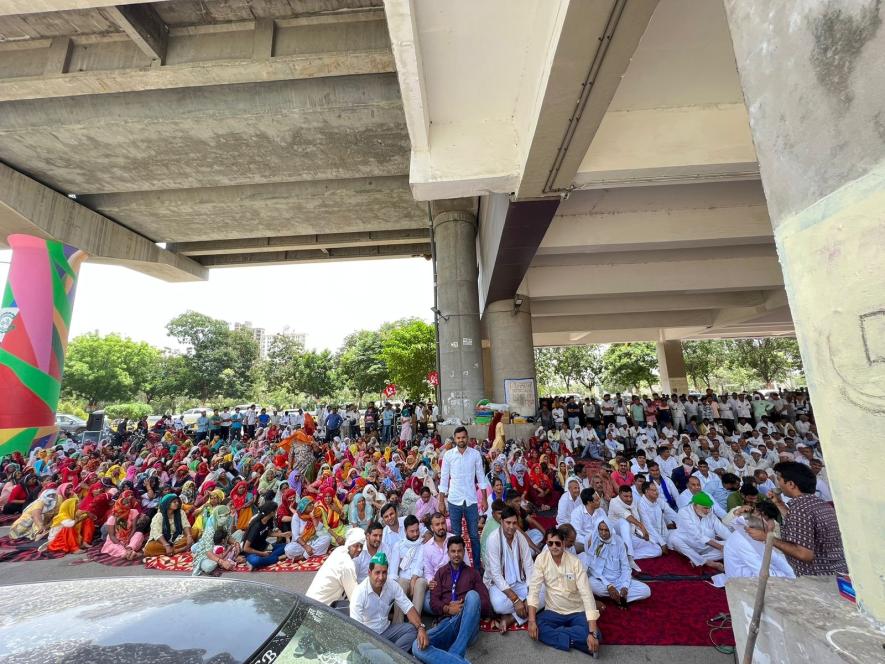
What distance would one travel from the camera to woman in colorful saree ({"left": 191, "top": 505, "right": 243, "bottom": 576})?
5305mm

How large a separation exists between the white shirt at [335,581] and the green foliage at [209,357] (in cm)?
3899

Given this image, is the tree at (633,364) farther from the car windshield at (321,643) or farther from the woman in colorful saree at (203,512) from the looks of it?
the car windshield at (321,643)

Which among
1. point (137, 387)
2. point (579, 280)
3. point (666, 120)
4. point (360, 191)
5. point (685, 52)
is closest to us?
point (685, 52)

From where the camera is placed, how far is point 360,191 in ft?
45.2

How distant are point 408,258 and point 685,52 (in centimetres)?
1741

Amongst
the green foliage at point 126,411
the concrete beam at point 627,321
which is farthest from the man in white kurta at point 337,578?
the green foliage at point 126,411

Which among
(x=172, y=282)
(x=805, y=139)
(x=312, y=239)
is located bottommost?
(x=805, y=139)

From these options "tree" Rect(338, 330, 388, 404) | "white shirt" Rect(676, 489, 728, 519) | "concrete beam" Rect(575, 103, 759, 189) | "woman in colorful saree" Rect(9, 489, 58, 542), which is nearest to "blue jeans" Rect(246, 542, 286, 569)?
"woman in colorful saree" Rect(9, 489, 58, 542)

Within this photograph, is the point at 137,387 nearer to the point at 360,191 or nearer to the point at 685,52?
the point at 360,191

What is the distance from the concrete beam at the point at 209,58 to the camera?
805cm

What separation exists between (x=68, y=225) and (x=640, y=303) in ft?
64.6

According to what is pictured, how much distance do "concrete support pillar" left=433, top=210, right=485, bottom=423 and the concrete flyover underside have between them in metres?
2.34

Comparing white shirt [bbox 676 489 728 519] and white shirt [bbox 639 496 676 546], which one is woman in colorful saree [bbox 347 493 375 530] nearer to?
white shirt [bbox 639 496 676 546]

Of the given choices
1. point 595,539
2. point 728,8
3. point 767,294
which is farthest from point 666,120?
point 767,294
